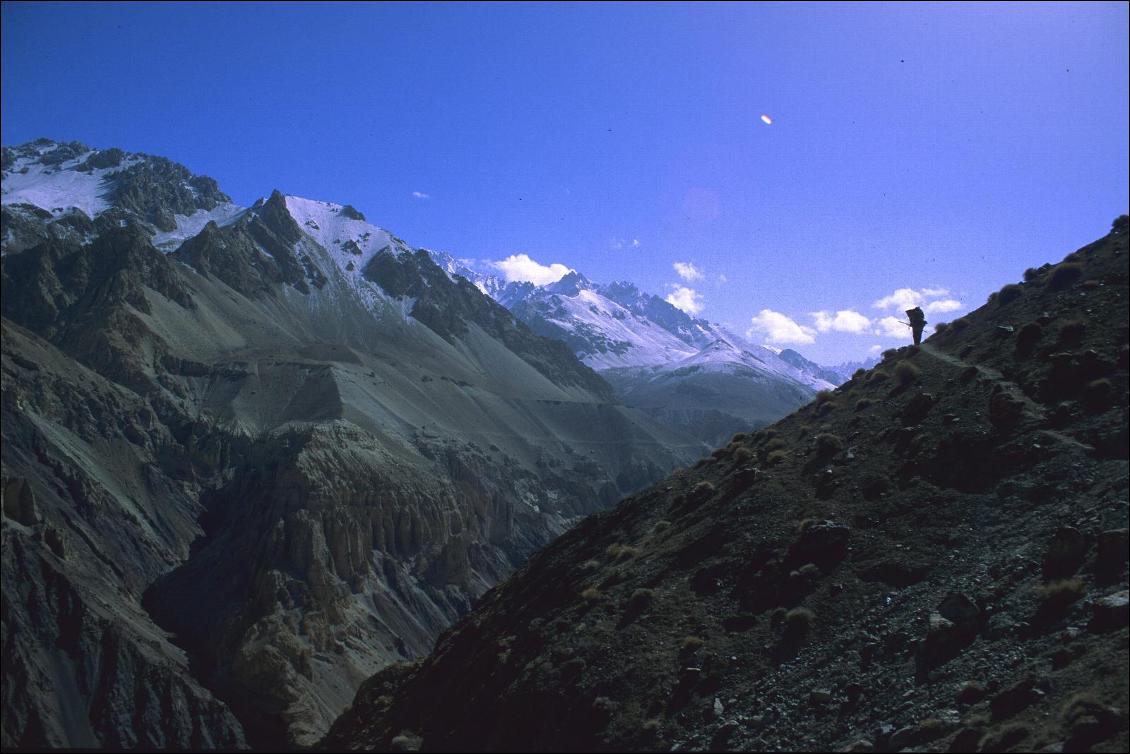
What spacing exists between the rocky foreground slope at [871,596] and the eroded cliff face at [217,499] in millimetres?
49733

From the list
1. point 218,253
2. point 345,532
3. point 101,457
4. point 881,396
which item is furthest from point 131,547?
point 218,253

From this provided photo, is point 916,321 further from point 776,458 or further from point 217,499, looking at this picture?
point 217,499

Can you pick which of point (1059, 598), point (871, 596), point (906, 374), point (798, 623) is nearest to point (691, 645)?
point (798, 623)

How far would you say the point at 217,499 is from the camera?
113688 mm

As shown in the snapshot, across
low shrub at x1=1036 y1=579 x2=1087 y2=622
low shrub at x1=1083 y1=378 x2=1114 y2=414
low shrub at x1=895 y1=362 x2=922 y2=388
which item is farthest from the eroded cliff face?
low shrub at x1=1036 y1=579 x2=1087 y2=622

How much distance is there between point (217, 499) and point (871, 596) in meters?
111

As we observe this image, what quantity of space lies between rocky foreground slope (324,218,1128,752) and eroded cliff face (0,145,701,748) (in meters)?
49.7

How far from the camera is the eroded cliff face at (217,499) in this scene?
2648 inches

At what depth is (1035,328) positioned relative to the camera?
1035 inches

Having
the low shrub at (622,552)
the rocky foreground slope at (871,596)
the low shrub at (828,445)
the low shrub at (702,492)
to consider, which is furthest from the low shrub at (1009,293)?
the low shrub at (622,552)

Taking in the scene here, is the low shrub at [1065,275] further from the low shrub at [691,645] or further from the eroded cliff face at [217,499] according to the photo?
the eroded cliff face at [217,499]

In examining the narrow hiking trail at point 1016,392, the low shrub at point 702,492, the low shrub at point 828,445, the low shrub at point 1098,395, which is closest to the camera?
the narrow hiking trail at point 1016,392

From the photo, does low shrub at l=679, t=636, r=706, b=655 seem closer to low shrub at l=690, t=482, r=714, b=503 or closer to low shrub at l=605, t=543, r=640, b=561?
low shrub at l=605, t=543, r=640, b=561

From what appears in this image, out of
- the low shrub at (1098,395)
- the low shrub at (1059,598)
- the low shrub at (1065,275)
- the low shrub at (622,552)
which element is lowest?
the low shrub at (1059,598)
